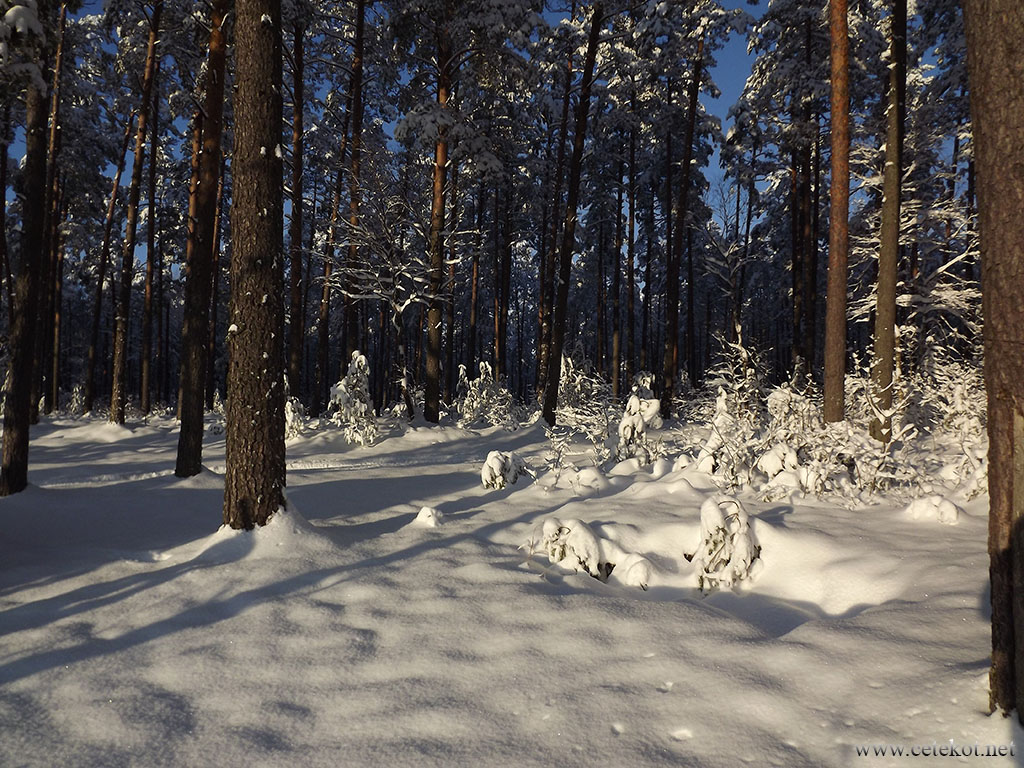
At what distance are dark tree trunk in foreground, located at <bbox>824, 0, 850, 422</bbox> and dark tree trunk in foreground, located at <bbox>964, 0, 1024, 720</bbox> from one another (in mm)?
6930

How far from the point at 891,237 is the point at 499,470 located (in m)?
7.02

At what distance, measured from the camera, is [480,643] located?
3066mm

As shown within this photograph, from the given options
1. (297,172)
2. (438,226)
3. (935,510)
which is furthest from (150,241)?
(935,510)

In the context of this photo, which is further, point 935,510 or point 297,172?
point 297,172

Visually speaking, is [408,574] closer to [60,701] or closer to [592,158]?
[60,701]

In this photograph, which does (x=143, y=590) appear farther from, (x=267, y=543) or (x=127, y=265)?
(x=127, y=265)

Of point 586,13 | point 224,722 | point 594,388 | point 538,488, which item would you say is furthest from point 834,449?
point 586,13

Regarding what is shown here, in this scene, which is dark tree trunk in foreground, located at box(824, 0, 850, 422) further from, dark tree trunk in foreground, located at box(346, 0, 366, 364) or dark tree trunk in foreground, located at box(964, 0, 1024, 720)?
dark tree trunk in foreground, located at box(346, 0, 366, 364)

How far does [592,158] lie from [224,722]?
24.5 metres

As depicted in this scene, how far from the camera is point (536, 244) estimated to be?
1101 inches

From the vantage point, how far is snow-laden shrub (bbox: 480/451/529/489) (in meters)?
7.18

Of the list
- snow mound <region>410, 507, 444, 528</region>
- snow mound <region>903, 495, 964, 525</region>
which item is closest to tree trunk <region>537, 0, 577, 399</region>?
Answer: snow mound <region>410, 507, 444, 528</region>

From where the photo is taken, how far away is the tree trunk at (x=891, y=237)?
328 inches

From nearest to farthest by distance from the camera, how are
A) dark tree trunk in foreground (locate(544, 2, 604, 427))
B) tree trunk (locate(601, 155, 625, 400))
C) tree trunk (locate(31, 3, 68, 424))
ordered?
dark tree trunk in foreground (locate(544, 2, 604, 427)), tree trunk (locate(31, 3, 68, 424)), tree trunk (locate(601, 155, 625, 400))
